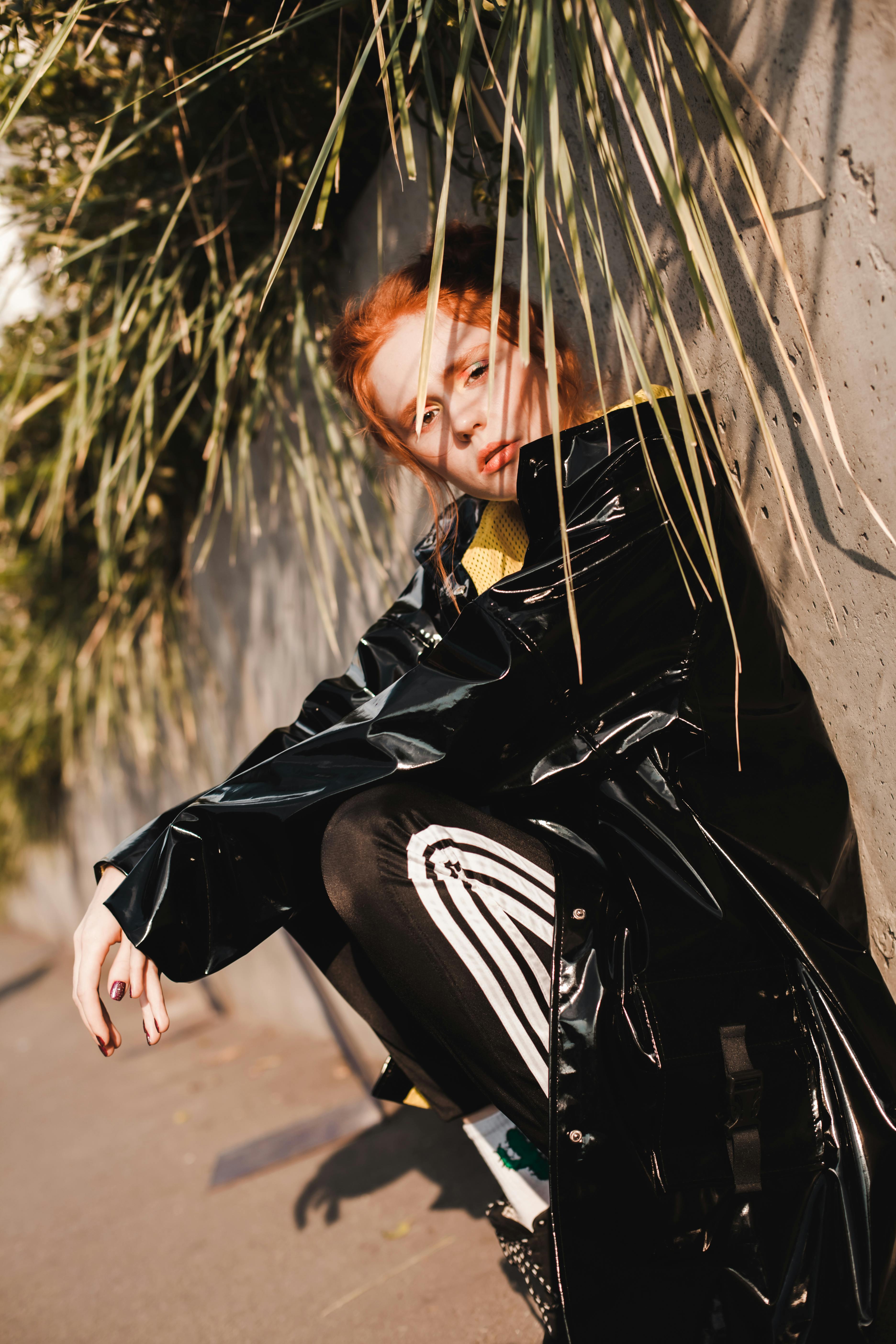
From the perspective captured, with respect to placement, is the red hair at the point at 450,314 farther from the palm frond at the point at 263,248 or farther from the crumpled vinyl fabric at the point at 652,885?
the crumpled vinyl fabric at the point at 652,885

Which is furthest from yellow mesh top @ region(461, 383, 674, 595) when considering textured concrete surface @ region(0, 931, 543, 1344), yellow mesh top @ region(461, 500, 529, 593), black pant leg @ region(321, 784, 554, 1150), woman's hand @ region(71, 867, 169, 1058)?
textured concrete surface @ region(0, 931, 543, 1344)

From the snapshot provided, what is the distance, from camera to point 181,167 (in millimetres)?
1887

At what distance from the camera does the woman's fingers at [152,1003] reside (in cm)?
110

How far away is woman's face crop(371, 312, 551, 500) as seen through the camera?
1199 mm

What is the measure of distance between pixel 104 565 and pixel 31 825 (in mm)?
2465

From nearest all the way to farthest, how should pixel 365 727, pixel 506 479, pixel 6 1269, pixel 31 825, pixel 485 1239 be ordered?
pixel 365 727, pixel 506 479, pixel 485 1239, pixel 6 1269, pixel 31 825

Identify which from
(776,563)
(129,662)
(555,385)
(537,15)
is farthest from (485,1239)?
(129,662)

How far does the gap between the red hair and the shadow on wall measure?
1.22m

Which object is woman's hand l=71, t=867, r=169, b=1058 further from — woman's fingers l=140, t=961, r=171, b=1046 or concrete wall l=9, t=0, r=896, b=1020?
concrete wall l=9, t=0, r=896, b=1020

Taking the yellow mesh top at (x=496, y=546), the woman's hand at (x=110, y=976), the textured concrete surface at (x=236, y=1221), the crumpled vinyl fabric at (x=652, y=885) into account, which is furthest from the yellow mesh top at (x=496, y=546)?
the textured concrete surface at (x=236, y=1221)

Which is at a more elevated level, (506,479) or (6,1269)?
(506,479)

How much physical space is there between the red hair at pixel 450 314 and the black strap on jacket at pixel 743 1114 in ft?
2.57

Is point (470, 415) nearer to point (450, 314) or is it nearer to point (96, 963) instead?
point (450, 314)

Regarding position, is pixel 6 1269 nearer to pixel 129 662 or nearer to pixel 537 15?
pixel 129 662
